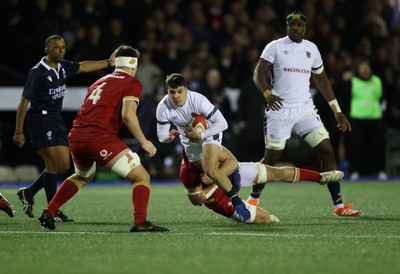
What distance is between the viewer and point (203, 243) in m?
7.92

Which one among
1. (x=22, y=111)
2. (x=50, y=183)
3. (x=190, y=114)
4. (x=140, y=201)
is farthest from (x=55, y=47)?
(x=140, y=201)

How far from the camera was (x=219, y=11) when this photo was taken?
19953mm

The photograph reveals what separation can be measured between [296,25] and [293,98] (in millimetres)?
820

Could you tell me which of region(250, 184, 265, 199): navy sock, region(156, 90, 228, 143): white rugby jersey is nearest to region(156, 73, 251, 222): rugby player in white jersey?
region(156, 90, 228, 143): white rugby jersey

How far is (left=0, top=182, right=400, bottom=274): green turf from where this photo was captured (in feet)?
22.1

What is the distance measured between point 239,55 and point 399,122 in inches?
134

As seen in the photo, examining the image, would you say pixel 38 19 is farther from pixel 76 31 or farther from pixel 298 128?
pixel 298 128

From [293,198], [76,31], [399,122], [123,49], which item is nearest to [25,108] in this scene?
[123,49]

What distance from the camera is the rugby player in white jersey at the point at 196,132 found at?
9.42 metres

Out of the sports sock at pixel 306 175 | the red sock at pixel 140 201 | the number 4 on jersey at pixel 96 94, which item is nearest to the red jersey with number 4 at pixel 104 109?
the number 4 on jersey at pixel 96 94

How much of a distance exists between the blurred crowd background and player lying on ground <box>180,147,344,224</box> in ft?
23.1

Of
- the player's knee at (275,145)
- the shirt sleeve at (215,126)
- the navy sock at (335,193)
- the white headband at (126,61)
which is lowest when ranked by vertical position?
the navy sock at (335,193)

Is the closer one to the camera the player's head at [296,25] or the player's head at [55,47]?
the player's head at [55,47]

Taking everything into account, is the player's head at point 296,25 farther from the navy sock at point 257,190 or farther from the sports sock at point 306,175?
the navy sock at point 257,190
